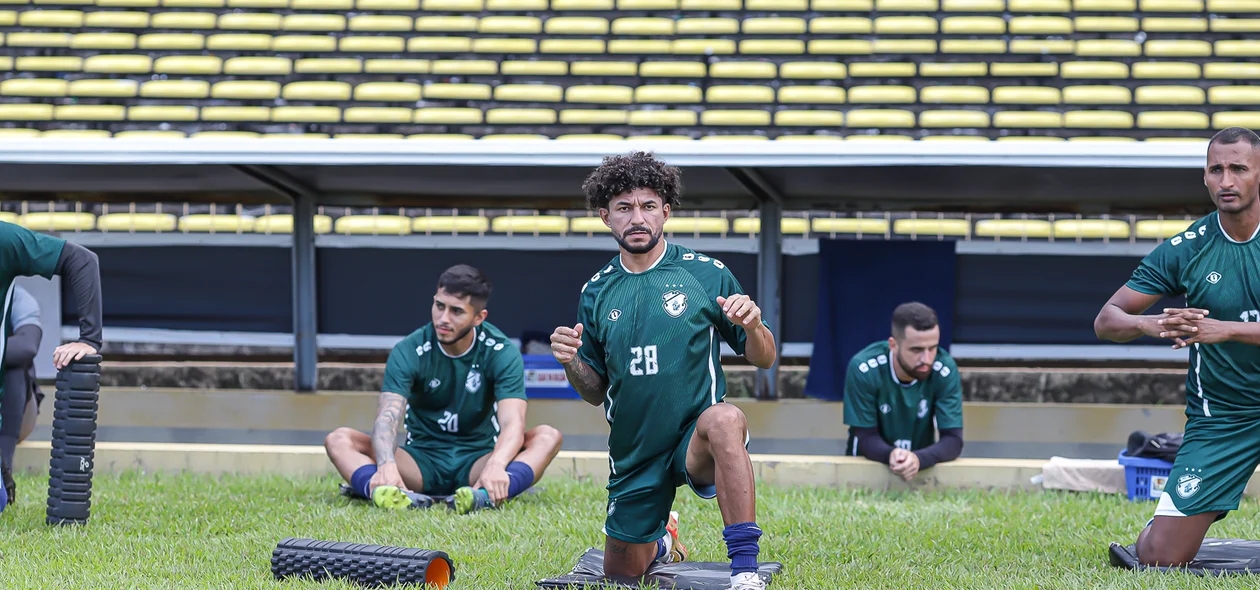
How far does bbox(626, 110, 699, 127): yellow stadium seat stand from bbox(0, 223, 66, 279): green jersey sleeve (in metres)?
8.28

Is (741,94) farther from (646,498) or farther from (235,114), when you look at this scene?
(646,498)

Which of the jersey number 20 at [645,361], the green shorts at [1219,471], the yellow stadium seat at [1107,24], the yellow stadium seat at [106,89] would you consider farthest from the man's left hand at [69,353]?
the yellow stadium seat at [1107,24]

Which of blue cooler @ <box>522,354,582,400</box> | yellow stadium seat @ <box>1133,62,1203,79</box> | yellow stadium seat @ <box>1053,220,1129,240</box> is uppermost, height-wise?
yellow stadium seat @ <box>1133,62,1203,79</box>

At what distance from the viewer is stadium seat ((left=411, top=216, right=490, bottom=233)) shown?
38.1 ft

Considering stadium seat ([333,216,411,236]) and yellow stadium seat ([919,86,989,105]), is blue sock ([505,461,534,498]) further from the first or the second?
yellow stadium seat ([919,86,989,105])

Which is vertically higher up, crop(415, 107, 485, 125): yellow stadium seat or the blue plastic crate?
crop(415, 107, 485, 125): yellow stadium seat

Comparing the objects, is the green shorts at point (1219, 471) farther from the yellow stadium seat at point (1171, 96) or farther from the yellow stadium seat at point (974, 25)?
the yellow stadium seat at point (974, 25)

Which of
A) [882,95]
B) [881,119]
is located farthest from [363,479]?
[882,95]

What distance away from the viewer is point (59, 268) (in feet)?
18.4

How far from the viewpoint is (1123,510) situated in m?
6.15

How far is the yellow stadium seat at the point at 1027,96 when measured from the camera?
43.8ft

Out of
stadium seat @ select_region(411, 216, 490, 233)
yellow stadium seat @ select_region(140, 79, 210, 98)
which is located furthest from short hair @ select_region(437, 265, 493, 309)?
yellow stadium seat @ select_region(140, 79, 210, 98)

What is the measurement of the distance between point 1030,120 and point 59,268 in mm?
10290

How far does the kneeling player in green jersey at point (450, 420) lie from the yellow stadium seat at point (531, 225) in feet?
16.2
